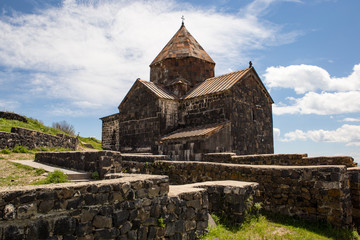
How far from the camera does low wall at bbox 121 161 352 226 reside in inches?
200

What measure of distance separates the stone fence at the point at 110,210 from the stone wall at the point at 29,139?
11100 millimetres

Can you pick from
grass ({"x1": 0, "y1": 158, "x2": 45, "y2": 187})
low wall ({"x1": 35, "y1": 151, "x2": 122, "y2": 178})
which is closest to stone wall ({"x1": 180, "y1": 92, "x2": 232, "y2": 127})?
low wall ({"x1": 35, "y1": 151, "x2": 122, "y2": 178})

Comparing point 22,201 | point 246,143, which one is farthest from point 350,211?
point 246,143

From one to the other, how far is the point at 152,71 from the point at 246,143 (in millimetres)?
8628

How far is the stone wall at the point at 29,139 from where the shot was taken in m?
12.6

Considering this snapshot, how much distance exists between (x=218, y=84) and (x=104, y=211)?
1301 cm

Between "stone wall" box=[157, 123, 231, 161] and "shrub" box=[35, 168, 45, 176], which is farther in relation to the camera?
"stone wall" box=[157, 123, 231, 161]

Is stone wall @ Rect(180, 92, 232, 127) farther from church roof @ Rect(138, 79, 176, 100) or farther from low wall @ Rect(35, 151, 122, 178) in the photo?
low wall @ Rect(35, 151, 122, 178)

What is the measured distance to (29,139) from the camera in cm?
1366

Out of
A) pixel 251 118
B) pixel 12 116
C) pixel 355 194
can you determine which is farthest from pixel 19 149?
pixel 355 194

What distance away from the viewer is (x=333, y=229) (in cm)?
493

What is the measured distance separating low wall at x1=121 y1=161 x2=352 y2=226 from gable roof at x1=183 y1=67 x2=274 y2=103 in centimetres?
858

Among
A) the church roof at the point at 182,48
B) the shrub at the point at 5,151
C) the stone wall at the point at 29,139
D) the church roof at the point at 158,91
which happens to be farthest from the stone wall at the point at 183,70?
the shrub at the point at 5,151

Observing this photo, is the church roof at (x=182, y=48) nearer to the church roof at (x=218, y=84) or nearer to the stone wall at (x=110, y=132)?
the church roof at (x=218, y=84)
